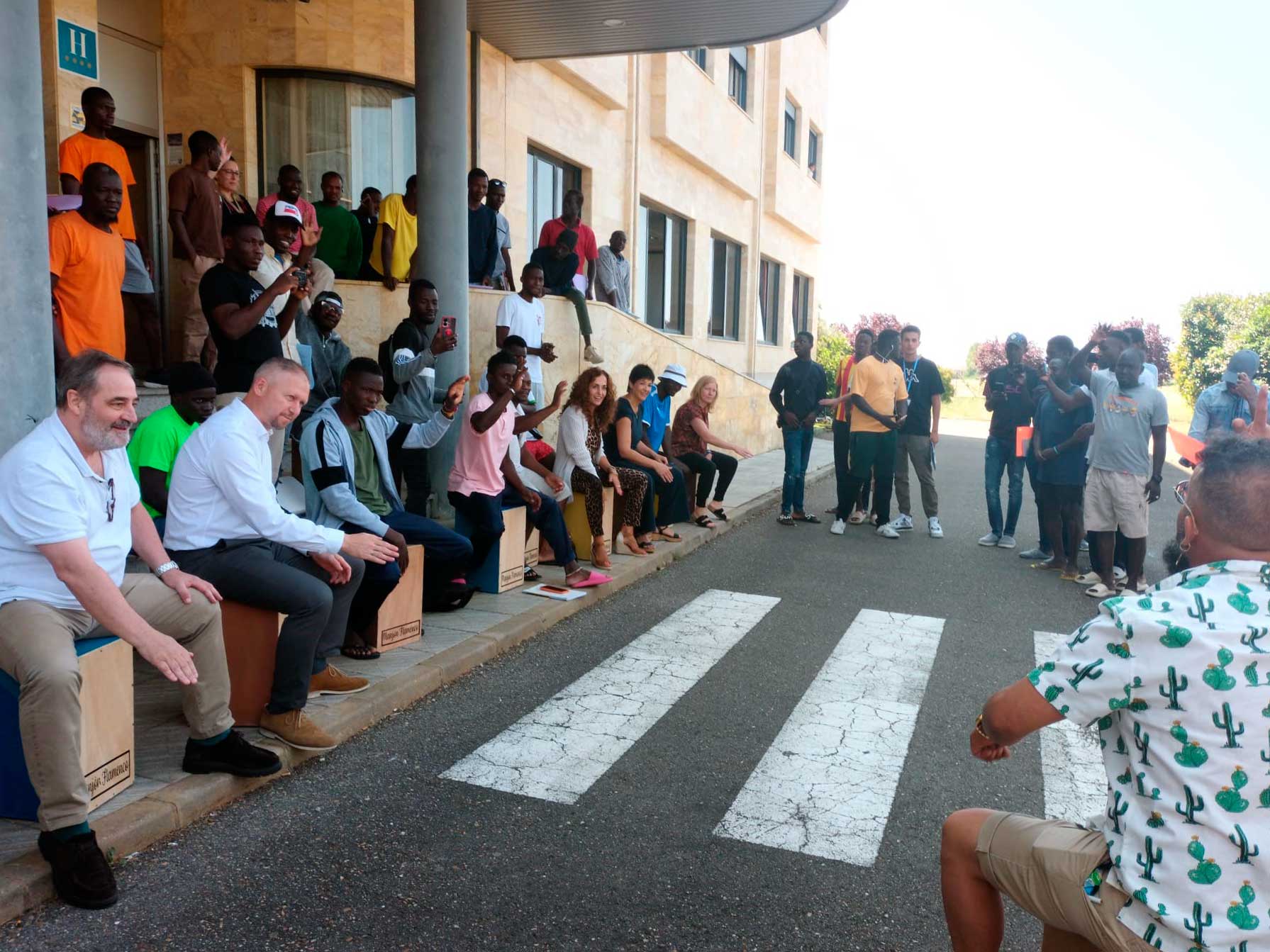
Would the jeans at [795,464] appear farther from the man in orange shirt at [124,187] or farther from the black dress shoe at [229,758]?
the black dress shoe at [229,758]

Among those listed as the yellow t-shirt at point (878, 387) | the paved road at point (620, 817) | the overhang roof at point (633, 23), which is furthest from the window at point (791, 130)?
the paved road at point (620, 817)

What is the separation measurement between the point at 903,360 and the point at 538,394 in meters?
4.46

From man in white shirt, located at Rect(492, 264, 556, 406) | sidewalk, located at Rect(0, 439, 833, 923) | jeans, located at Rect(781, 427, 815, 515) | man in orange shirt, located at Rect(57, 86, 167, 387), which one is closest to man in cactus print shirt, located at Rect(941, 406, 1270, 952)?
sidewalk, located at Rect(0, 439, 833, 923)

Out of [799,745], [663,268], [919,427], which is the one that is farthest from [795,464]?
[663,268]

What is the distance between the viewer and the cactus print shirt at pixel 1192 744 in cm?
212

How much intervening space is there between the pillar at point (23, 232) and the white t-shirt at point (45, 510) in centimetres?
70

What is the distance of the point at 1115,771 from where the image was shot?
7.72ft

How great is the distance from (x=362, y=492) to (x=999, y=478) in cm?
747

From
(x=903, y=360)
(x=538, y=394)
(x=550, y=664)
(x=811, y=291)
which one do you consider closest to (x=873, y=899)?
(x=550, y=664)

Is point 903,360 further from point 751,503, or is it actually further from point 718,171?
point 718,171

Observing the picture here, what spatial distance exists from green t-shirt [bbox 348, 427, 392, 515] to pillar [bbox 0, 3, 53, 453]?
1923 mm

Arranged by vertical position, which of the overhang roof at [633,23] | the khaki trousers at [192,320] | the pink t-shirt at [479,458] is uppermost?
the overhang roof at [633,23]

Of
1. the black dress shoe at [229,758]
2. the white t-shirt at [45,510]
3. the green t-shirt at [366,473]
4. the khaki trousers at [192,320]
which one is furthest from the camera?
the khaki trousers at [192,320]

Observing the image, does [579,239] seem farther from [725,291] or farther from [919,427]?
[725,291]
